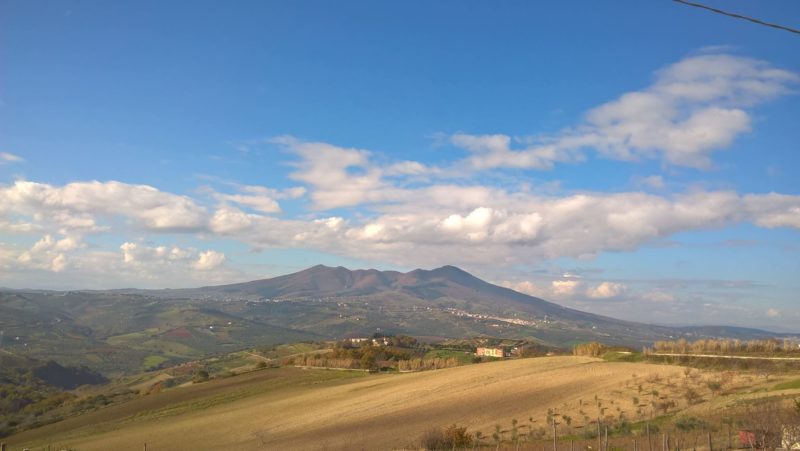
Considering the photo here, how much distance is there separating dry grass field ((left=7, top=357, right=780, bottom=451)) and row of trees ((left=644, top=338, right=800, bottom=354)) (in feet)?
19.2

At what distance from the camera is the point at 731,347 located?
167ft

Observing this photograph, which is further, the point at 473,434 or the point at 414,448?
the point at 473,434

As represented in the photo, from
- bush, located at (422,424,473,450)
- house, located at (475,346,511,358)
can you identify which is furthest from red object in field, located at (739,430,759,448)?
house, located at (475,346,511,358)

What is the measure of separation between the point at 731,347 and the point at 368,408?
33.2 m

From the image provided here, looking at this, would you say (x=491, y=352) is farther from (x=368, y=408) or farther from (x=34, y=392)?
(x=34, y=392)

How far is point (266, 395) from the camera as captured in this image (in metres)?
65.2

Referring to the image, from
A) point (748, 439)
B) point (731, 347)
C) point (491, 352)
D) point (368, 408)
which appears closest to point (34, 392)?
point (368, 408)

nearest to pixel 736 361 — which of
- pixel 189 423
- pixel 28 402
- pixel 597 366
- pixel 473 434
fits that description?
pixel 597 366

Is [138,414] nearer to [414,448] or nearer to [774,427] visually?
[414,448]

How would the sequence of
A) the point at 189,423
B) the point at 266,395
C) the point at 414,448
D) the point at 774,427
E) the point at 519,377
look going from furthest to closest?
1. the point at 266,395
2. the point at 519,377
3. the point at 189,423
4. the point at 414,448
5. the point at 774,427

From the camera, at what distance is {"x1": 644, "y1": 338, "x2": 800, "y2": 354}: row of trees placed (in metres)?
47.2

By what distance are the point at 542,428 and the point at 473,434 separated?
150 inches

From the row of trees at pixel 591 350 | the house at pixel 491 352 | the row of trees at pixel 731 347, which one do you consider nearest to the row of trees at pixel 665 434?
the row of trees at pixel 731 347

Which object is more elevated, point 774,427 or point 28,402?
point 774,427
